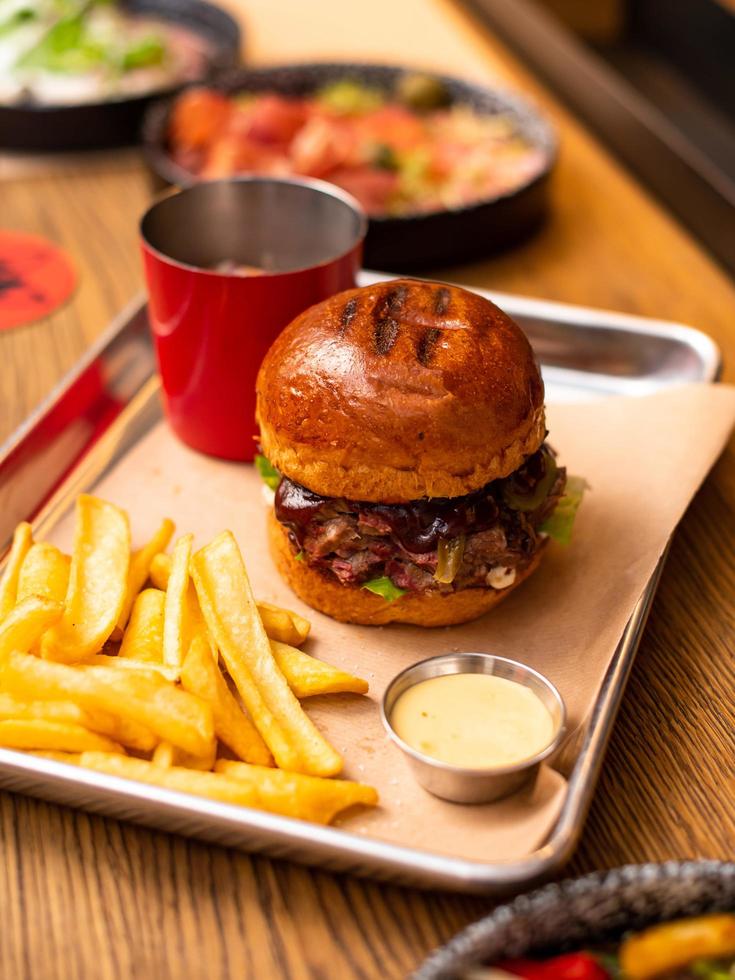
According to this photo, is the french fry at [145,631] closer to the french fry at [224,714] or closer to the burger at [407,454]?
the french fry at [224,714]

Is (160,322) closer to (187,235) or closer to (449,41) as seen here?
(187,235)

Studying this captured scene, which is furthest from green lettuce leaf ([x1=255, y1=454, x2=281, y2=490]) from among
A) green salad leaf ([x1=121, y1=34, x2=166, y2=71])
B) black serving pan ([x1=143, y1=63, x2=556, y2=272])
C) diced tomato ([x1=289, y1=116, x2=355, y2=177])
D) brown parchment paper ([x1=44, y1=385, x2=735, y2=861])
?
green salad leaf ([x1=121, y1=34, x2=166, y2=71])

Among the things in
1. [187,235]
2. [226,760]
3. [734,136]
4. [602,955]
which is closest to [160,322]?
[187,235]

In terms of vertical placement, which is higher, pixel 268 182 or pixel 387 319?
pixel 387 319

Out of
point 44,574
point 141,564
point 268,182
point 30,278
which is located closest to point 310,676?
point 141,564

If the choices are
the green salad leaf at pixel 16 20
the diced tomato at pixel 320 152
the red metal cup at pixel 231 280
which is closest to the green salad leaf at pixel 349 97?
the diced tomato at pixel 320 152

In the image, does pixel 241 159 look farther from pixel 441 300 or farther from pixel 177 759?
pixel 177 759
